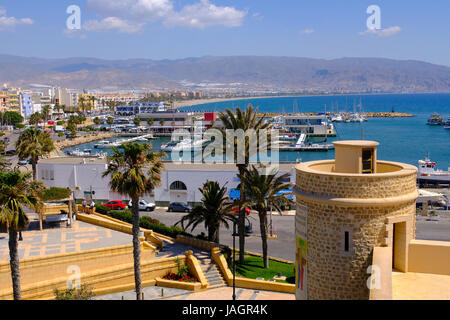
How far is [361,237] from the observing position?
9.80m

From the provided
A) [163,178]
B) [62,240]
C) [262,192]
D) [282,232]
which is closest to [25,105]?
[163,178]

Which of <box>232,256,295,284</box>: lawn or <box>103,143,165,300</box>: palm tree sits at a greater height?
<box>103,143,165,300</box>: palm tree

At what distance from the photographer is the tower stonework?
32.1 feet

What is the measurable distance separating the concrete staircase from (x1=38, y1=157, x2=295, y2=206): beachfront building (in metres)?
12.5

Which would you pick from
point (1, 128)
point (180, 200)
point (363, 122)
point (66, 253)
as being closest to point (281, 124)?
point (363, 122)

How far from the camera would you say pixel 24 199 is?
14.7 meters

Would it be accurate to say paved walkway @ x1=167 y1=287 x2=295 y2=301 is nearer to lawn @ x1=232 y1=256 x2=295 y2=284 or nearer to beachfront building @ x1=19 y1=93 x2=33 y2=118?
lawn @ x1=232 y1=256 x2=295 y2=284

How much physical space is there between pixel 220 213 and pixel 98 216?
8.49 meters

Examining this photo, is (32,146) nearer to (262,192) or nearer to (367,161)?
(262,192)

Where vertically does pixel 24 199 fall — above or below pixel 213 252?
above

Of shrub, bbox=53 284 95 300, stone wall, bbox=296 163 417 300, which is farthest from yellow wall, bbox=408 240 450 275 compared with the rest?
Result: shrub, bbox=53 284 95 300

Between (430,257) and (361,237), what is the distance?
1.64 m
